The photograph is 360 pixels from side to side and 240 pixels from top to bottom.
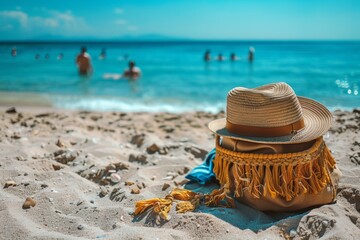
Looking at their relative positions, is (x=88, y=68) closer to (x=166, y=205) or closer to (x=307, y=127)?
(x=166, y=205)

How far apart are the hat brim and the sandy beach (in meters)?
0.51

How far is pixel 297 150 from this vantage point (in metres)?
2.67

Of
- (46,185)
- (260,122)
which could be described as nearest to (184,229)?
(260,122)

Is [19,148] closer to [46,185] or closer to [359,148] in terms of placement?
[46,185]

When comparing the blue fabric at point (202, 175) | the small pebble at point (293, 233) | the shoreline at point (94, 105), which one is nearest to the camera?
the small pebble at point (293, 233)

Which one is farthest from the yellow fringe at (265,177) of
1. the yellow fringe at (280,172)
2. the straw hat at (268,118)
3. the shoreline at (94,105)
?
the shoreline at (94,105)

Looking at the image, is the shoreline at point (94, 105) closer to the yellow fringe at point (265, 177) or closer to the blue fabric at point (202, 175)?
the blue fabric at point (202, 175)

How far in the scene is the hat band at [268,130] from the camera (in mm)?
2652

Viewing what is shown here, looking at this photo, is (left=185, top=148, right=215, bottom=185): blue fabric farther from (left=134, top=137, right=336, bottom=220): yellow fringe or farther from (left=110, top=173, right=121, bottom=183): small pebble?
(left=110, top=173, right=121, bottom=183): small pebble

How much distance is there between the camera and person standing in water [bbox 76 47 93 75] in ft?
46.3

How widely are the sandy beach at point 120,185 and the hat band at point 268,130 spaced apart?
545 millimetres

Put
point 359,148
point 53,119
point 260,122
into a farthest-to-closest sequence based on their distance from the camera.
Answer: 1. point 53,119
2. point 359,148
3. point 260,122

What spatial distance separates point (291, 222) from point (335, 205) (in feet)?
1.40

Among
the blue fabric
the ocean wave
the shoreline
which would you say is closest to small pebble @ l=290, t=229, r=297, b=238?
the blue fabric
